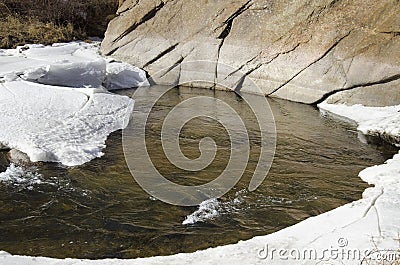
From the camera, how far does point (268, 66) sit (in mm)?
13289

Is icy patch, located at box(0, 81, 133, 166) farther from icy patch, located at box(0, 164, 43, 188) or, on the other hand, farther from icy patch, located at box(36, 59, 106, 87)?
icy patch, located at box(36, 59, 106, 87)

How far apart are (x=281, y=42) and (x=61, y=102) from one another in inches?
251

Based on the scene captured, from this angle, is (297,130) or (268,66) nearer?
(297,130)

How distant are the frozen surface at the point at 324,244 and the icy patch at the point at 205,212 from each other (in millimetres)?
28

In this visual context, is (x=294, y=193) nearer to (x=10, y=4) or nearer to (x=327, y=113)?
(x=327, y=113)

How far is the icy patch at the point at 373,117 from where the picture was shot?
31.5 ft

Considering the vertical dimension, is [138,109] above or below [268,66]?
below

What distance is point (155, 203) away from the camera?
643 centimetres

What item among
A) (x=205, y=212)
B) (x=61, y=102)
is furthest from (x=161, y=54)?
(x=205, y=212)

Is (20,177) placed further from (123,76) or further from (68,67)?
(123,76)

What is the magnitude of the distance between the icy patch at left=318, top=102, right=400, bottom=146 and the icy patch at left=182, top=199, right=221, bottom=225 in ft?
15.1

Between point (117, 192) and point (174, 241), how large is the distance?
156 cm

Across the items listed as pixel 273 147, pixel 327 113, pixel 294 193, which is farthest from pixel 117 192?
pixel 327 113

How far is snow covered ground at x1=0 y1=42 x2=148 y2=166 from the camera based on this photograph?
8.03 metres
